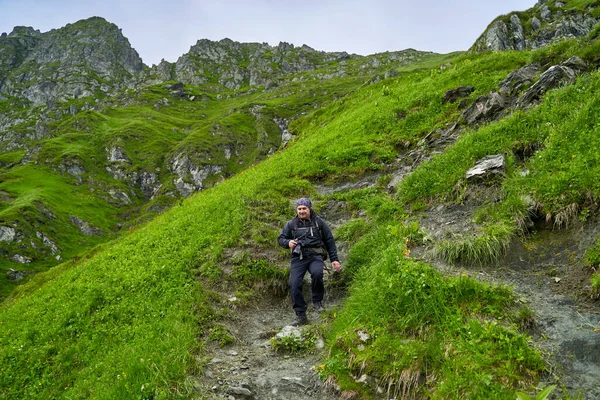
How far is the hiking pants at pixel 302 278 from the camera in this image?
10750mm

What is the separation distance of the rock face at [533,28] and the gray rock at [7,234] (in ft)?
421

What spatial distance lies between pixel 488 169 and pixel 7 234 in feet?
428

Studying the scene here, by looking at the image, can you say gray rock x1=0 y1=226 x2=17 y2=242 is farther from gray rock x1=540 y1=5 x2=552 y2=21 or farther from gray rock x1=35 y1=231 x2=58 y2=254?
gray rock x1=540 y1=5 x2=552 y2=21

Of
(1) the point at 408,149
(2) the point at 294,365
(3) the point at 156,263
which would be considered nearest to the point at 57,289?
(3) the point at 156,263

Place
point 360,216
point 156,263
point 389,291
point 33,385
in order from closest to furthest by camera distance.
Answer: point 389,291 → point 33,385 → point 156,263 → point 360,216

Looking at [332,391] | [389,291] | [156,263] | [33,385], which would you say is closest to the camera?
[332,391]

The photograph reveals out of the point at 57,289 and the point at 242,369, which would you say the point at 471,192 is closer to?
the point at 242,369

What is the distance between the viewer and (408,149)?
20.9 meters

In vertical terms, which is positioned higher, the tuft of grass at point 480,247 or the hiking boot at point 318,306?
the tuft of grass at point 480,247

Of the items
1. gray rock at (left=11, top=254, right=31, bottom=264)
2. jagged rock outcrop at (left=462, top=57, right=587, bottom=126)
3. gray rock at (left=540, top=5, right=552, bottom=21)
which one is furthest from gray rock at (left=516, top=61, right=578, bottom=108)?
gray rock at (left=11, top=254, right=31, bottom=264)

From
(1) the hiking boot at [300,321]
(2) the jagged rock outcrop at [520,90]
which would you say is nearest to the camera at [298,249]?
(1) the hiking boot at [300,321]

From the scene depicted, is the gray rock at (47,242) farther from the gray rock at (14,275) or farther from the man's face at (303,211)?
the man's face at (303,211)

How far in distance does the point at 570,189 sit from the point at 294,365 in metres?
8.00

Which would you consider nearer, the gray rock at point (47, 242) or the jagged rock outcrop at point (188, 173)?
the gray rock at point (47, 242)
